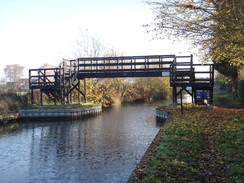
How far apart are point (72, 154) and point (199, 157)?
17.5ft

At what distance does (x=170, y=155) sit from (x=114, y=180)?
1.74 metres

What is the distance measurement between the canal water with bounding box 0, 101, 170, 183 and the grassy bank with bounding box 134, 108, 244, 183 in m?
1.52

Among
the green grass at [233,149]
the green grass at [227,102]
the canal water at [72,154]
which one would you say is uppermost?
the green grass at [227,102]

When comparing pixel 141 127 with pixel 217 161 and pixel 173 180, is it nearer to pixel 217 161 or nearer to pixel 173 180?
pixel 217 161

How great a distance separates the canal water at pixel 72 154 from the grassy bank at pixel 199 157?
1.52 m

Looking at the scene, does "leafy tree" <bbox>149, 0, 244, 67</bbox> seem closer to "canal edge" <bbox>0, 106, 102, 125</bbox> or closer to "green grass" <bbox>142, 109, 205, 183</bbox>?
"green grass" <bbox>142, 109, 205, 183</bbox>

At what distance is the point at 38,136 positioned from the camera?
47.1 feet

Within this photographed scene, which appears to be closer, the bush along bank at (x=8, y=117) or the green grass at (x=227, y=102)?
the bush along bank at (x=8, y=117)

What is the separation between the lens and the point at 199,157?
679 cm

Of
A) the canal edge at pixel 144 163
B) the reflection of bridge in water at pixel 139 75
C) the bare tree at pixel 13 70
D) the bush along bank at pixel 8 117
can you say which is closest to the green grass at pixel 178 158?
the canal edge at pixel 144 163

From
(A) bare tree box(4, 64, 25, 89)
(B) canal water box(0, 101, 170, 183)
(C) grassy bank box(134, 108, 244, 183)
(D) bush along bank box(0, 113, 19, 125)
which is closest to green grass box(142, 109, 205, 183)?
(C) grassy bank box(134, 108, 244, 183)

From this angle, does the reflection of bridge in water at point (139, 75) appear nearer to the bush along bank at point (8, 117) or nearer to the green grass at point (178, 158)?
the bush along bank at point (8, 117)

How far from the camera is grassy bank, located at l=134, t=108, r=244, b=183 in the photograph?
546cm

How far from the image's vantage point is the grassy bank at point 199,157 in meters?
5.46
